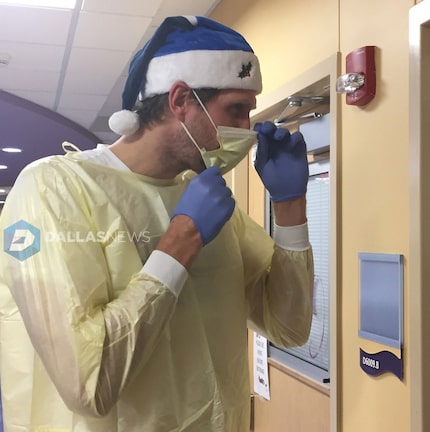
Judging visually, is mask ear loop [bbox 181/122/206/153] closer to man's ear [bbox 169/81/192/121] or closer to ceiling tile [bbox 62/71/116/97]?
man's ear [bbox 169/81/192/121]

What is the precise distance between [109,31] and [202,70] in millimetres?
1987

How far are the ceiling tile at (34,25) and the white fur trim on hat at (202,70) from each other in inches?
70.0

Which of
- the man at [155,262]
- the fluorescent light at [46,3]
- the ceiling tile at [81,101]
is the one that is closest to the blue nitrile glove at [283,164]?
the man at [155,262]

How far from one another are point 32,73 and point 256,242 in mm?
2866

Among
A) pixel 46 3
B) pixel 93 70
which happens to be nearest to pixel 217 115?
pixel 46 3

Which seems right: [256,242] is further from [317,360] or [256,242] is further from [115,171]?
[317,360]

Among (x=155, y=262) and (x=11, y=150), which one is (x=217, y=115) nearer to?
(x=155, y=262)

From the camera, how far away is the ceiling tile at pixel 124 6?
8.43 ft

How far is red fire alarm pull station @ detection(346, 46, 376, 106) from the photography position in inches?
56.9

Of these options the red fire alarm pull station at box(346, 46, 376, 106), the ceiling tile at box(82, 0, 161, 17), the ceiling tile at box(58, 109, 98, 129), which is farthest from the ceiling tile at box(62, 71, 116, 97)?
the red fire alarm pull station at box(346, 46, 376, 106)

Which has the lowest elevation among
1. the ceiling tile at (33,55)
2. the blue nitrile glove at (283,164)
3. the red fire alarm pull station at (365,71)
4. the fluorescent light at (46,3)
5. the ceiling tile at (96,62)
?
the blue nitrile glove at (283,164)

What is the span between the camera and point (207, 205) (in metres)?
1.04

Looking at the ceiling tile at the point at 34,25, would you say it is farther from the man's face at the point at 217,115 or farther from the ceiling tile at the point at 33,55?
the man's face at the point at 217,115

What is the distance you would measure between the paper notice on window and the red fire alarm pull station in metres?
1.20
